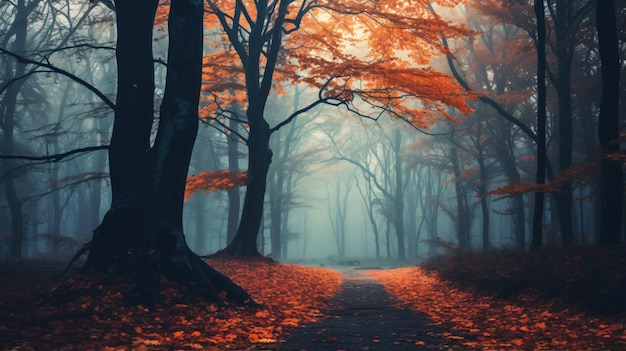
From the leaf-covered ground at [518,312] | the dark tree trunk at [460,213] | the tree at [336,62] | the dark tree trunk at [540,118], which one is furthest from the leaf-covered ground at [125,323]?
the dark tree trunk at [460,213]

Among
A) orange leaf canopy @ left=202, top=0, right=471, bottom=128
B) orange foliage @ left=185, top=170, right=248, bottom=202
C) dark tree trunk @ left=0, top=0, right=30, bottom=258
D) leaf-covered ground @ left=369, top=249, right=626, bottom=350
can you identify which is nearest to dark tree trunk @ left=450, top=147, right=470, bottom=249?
orange leaf canopy @ left=202, top=0, right=471, bottom=128

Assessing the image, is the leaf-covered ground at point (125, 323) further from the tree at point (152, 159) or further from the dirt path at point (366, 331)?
the tree at point (152, 159)

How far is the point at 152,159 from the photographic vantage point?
7.16 meters

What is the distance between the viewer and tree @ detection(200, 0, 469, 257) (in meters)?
12.3

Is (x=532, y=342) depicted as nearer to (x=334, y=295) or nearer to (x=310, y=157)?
(x=334, y=295)

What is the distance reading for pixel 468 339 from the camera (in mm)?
5227

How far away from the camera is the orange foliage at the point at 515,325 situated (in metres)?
4.77

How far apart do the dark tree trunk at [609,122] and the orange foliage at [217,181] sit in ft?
32.2

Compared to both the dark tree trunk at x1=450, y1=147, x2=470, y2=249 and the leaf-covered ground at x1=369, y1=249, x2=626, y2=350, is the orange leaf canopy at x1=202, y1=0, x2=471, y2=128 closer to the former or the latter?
the leaf-covered ground at x1=369, y1=249, x2=626, y2=350

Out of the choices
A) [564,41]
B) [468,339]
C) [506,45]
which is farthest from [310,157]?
[468,339]

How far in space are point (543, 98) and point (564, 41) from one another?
3.72m

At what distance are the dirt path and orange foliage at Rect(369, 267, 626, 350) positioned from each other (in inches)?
14.3

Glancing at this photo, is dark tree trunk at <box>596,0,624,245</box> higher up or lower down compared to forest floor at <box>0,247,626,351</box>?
higher up

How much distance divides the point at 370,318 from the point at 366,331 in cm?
104
